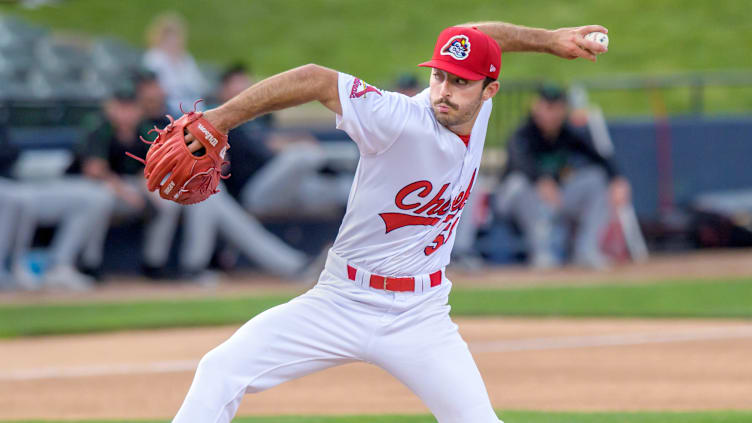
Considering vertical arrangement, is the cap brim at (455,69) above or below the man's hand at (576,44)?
below

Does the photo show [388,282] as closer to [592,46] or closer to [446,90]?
[446,90]

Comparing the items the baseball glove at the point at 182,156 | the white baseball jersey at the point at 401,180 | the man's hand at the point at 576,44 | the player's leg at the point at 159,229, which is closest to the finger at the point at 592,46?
the man's hand at the point at 576,44

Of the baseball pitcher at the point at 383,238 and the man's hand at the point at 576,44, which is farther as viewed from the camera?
the man's hand at the point at 576,44

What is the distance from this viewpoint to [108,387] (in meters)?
7.10

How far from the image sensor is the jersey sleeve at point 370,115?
367 centimetres

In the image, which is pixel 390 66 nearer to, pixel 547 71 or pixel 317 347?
pixel 547 71

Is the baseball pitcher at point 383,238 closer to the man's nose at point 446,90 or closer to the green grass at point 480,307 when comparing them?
the man's nose at point 446,90

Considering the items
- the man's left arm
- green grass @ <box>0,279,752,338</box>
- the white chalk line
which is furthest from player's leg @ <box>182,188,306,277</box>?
the man's left arm

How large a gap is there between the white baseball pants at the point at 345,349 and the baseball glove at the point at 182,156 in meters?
0.62

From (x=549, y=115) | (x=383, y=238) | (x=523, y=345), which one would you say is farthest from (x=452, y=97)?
(x=549, y=115)

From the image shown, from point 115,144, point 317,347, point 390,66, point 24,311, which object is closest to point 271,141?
point 115,144

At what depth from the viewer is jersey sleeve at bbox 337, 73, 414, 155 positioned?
3.67 m

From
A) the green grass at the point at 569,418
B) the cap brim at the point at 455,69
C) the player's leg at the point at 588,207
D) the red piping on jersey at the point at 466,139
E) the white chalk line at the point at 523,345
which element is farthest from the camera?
the player's leg at the point at 588,207

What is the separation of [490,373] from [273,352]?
3703 mm
